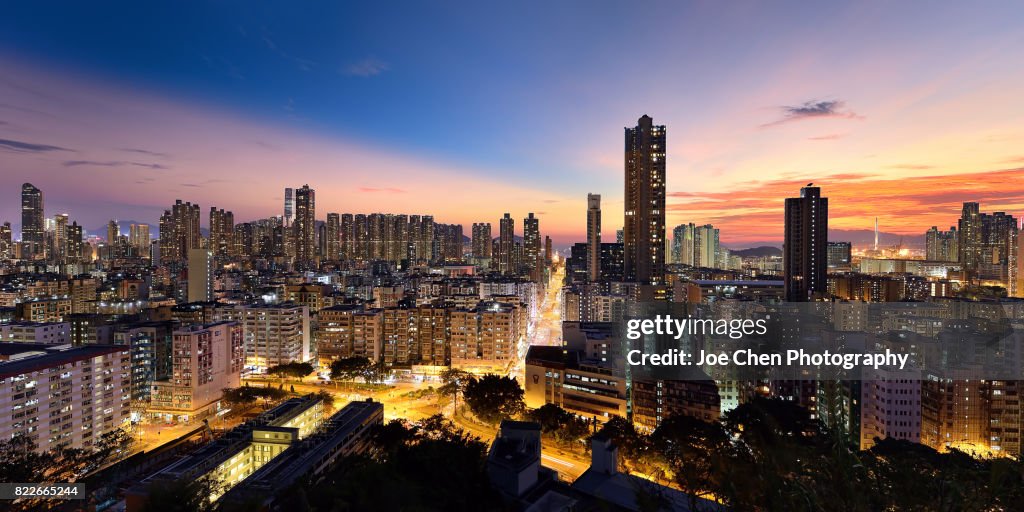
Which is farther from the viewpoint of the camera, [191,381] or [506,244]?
[506,244]

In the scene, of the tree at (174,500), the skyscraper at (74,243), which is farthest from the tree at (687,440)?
the skyscraper at (74,243)

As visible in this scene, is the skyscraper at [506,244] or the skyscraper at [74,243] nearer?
the skyscraper at [74,243]

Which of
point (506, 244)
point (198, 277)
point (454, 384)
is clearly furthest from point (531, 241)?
point (454, 384)

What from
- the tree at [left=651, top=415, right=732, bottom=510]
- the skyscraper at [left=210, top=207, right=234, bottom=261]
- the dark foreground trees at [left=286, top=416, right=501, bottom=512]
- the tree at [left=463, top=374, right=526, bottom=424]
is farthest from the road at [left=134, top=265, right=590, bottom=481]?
the skyscraper at [left=210, top=207, right=234, bottom=261]

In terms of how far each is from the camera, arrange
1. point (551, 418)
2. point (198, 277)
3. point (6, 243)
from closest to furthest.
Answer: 1. point (551, 418)
2. point (198, 277)
3. point (6, 243)

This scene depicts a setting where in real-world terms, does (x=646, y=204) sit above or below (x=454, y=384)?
above

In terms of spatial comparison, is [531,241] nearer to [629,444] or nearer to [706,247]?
[706,247]

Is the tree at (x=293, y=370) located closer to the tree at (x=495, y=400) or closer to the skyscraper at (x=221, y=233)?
the tree at (x=495, y=400)
